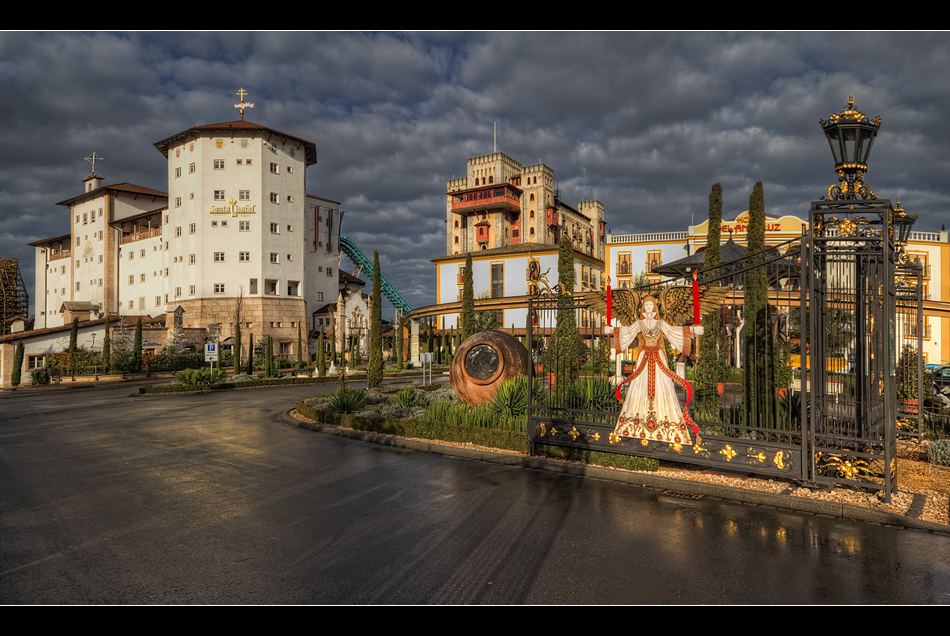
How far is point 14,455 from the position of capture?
1116 centimetres

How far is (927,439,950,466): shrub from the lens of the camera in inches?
364

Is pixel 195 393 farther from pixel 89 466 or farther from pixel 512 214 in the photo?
pixel 512 214

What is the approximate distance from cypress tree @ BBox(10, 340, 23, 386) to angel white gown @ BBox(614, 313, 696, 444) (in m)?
39.5

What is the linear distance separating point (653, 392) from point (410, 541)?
490cm

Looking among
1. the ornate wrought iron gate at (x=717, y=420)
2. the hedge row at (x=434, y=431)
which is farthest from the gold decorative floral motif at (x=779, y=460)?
the hedge row at (x=434, y=431)

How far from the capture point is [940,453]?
9.32 metres

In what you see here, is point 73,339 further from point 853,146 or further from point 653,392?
point 853,146

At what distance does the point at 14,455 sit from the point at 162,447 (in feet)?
9.33

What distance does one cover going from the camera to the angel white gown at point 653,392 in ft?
28.4

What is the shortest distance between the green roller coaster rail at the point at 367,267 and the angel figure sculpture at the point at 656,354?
6117cm

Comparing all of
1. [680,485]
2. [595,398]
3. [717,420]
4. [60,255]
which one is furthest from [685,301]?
[60,255]

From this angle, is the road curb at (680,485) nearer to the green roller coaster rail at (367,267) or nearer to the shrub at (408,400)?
the shrub at (408,400)

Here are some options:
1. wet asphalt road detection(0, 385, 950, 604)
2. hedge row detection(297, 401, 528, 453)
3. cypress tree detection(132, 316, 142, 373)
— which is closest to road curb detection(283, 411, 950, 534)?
wet asphalt road detection(0, 385, 950, 604)

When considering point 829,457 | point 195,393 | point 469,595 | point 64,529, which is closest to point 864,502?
point 829,457
